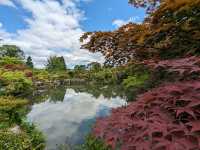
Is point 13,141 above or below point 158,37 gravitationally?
below

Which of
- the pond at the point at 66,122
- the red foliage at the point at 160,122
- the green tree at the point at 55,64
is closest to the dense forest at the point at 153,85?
the red foliage at the point at 160,122

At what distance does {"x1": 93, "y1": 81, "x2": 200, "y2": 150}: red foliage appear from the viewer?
215 centimetres

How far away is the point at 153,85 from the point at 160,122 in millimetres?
3468

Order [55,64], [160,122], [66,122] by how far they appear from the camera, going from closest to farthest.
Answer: [160,122] < [66,122] < [55,64]

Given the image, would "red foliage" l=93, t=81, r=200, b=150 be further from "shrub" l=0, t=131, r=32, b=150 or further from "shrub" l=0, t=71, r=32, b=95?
"shrub" l=0, t=71, r=32, b=95

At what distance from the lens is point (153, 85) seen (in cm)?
579

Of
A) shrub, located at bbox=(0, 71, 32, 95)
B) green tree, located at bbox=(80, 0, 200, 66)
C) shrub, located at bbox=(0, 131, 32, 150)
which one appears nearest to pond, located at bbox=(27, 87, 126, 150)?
shrub, located at bbox=(0, 131, 32, 150)

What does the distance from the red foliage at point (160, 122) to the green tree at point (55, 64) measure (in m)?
53.1

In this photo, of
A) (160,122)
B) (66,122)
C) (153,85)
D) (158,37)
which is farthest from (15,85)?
(160,122)

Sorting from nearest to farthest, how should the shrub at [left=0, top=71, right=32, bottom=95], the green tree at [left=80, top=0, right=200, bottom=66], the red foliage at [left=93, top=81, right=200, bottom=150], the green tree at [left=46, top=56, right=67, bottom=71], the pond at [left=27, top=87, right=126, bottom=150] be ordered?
the red foliage at [left=93, top=81, right=200, bottom=150]
the green tree at [left=80, top=0, right=200, bottom=66]
the pond at [left=27, top=87, right=126, bottom=150]
the shrub at [left=0, top=71, right=32, bottom=95]
the green tree at [left=46, top=56, right=67, bottom=71]

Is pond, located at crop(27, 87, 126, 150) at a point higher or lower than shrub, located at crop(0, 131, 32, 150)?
lower

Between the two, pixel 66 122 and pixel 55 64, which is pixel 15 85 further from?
pixel 55 64

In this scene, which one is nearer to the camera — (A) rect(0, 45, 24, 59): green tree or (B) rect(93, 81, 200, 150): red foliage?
(B) rect(93, 81, 200, 150): red foliage

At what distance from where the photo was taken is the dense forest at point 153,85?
2.28 metres
